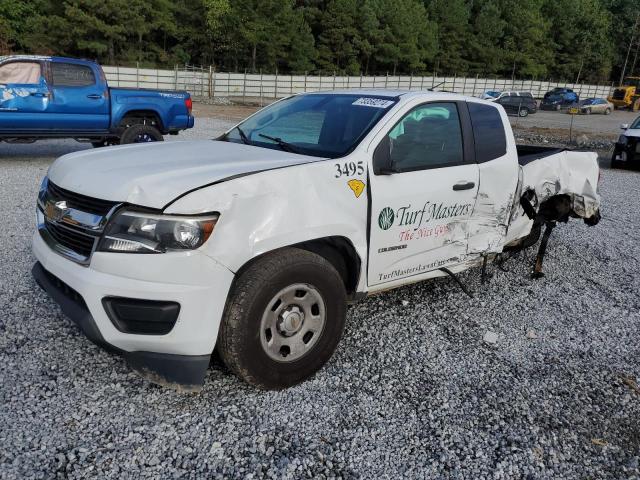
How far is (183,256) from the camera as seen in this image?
2.57 m

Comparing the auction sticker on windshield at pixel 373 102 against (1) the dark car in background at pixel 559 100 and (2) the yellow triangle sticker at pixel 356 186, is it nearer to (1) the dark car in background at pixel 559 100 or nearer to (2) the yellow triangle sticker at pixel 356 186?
(2) the yellow triangle sticker at pixel 356 186

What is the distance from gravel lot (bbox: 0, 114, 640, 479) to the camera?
2.57 meters

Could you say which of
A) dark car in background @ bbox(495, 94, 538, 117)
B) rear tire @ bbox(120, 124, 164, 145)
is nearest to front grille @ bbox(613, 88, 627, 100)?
dark car in background @ bbox(495, 94, 538, 117)

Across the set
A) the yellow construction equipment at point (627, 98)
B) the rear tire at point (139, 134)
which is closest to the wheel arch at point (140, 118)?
the rear tire at point (139, 134)

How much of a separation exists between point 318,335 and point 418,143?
1.58 m

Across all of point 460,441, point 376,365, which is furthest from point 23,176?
point 460,441

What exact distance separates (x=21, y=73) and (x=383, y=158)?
856 centimetres

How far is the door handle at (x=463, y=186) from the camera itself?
12.8ft

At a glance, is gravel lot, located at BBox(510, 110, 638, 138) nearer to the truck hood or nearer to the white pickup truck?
the white pickup truck

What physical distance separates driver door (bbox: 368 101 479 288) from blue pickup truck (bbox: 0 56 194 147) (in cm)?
766

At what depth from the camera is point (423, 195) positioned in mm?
3660

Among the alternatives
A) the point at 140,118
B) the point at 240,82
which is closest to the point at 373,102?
the point at 140,118

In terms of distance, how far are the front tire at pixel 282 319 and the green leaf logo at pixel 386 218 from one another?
1.70ft

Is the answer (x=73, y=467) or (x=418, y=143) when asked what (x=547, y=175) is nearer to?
(x=418, y=143)
